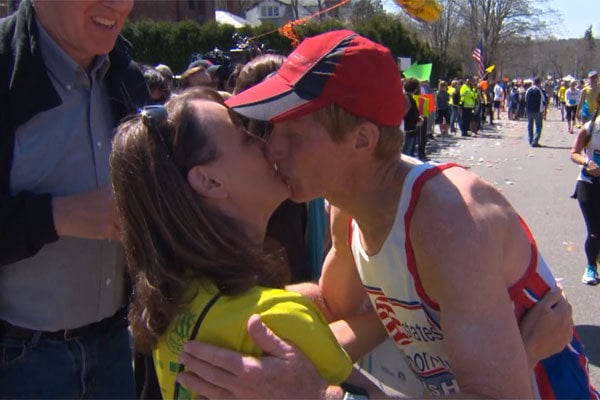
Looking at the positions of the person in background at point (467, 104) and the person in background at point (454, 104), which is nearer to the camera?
the person in background at point (467, 104)

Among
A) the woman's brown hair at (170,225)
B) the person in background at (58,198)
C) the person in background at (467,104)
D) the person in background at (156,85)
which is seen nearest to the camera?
the woman's brown hair at (170,225)

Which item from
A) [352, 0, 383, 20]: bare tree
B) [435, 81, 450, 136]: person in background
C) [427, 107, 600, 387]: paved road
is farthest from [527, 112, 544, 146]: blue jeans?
[352, 0, 383, 20]: bare tree

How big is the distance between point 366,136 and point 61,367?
46.7 inches

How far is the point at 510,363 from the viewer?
1306 mm

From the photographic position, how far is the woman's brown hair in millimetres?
1347

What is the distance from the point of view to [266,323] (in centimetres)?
123

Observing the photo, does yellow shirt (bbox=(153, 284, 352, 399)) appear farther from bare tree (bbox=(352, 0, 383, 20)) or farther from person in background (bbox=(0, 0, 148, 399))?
bare tree (bbox=(352, 0, 383, 20))

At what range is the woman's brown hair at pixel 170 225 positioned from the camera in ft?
4.42

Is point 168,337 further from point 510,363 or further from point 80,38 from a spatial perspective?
point 80,38

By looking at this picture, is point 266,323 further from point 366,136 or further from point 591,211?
point 591,211

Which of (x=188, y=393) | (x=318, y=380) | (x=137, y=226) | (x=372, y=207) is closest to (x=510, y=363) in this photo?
(x=318, y=380)

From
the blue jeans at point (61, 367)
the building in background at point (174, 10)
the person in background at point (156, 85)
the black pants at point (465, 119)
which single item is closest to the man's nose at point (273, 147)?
the blue jeans at point (61, 367)

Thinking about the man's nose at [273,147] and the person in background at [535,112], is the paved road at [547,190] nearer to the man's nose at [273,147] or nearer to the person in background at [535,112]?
the person in background at [535,112]

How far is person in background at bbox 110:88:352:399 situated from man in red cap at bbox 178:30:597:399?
0.16 ft
